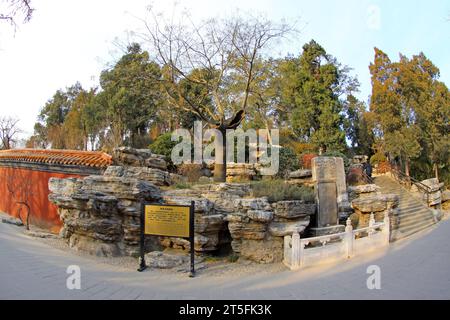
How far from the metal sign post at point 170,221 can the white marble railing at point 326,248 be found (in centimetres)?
235

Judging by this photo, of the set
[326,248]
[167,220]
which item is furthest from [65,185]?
[326,248]

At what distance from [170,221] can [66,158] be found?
6.53 m

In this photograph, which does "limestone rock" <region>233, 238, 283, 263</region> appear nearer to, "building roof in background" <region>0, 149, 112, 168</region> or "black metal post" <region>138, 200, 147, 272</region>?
"black metal post" <region>138, 200, 147, 272</region>

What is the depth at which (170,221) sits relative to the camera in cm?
650

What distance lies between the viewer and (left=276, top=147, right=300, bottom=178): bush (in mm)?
13414

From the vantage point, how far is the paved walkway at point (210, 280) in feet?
17.1

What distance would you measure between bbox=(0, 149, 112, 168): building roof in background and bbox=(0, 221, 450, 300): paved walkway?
11.1 feet

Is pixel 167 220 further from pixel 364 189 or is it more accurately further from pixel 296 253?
pixel 364 189

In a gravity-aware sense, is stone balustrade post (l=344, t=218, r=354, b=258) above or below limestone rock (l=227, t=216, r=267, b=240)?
below

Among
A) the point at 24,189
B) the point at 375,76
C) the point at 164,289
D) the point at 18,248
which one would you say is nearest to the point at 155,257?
the point at 164,289

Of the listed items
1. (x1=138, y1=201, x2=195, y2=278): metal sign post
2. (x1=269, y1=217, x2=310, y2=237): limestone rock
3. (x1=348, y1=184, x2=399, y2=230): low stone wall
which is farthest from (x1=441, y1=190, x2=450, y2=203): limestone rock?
(x1=138, y1=201, x2=195, y2=278): metal sign post

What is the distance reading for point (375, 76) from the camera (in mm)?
21016
